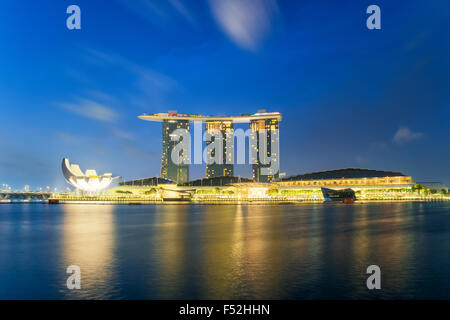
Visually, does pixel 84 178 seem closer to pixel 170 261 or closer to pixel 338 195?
pixel 338 195

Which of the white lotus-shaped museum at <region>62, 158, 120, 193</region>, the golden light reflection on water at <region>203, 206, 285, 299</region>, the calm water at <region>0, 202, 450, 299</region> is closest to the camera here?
the calm water at <region>0, 202, 450, 299</region>

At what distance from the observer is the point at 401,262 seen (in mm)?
21766

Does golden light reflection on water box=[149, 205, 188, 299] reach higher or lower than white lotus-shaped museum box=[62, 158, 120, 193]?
lower

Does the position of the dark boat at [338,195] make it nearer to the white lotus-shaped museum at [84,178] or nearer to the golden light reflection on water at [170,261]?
the white lotus-shaped museum at [84,178]

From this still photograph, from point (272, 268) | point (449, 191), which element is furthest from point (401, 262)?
point (449, 191)

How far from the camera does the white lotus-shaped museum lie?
160 metres

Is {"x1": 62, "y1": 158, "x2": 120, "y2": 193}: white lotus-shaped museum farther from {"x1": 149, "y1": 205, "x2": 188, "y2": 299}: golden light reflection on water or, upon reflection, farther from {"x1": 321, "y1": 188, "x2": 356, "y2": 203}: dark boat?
{"x1": 149, "y1": 205, "x2": 188, "y2": 299}: golden light reflection on water

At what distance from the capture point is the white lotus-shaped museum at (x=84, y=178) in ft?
524

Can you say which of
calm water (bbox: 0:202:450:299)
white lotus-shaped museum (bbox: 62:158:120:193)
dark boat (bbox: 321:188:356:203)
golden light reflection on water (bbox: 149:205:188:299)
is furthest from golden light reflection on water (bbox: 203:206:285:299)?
white lotus-shaped museum (bbox: 62:158:120:193)

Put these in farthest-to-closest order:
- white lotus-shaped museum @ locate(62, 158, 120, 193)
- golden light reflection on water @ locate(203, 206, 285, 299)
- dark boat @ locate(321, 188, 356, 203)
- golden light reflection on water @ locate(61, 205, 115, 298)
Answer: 1. white lotus-shaped museum @ locate(62, 158, 120, 193)
2. dark boat @ locate(321, 188, 356, 203)
3. golden light reflection on water @ locate(61, 205, 115, 298)
4. golden light reflection on water @ locate(203, 206, 285, 299)

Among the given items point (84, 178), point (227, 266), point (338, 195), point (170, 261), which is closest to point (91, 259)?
point (170, 261)

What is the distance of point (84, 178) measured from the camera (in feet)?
536
